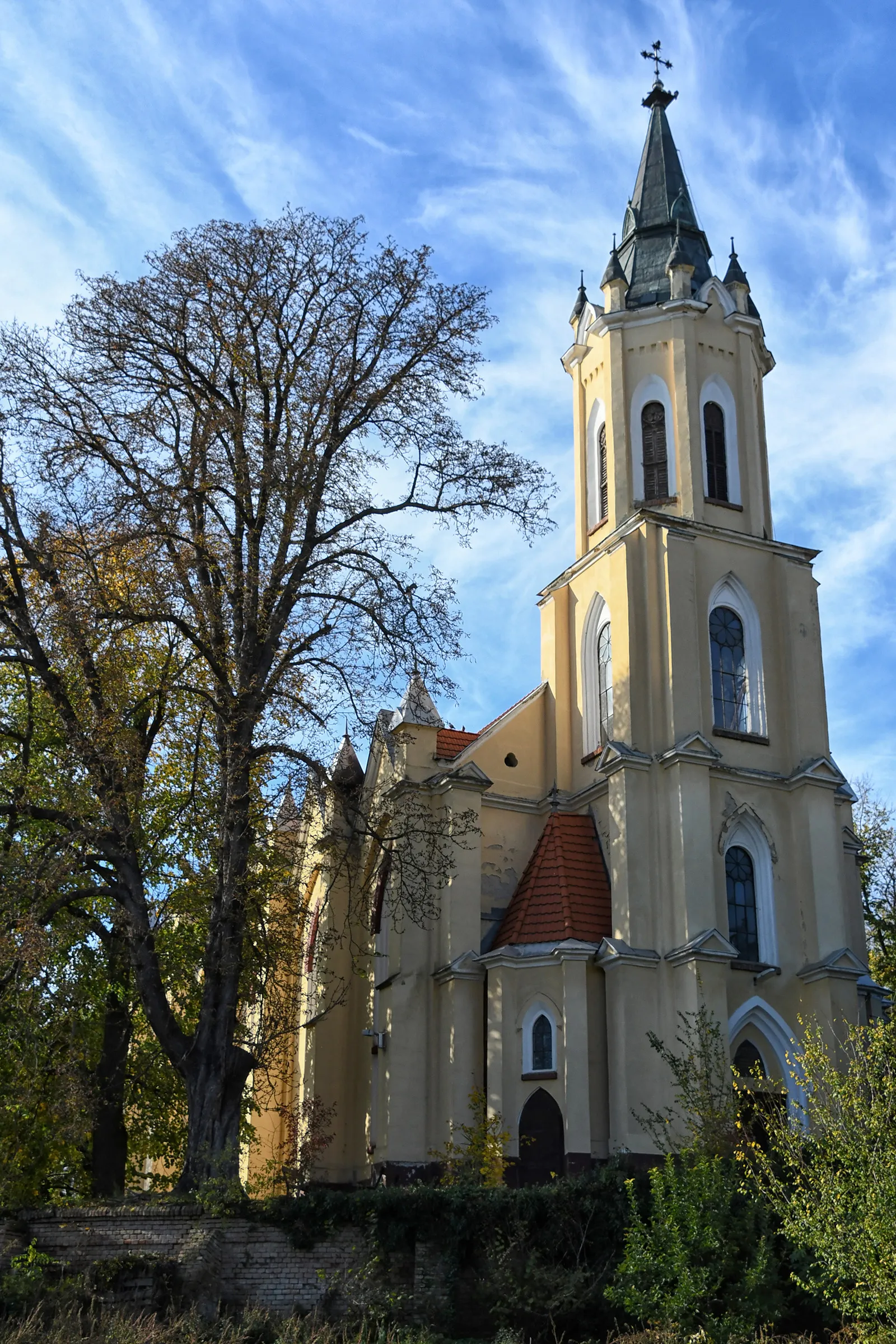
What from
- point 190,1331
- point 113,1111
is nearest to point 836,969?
point 113,1111

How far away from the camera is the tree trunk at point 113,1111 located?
73.0 feet

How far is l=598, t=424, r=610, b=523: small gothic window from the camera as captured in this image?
28.8 m

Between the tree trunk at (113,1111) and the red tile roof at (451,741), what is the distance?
A: 804 centimetres

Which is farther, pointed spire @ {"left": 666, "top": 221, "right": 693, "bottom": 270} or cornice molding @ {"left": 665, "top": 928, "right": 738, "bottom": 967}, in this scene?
pointed spire @ {"left": 666, "top": 221, "right": 693, "bottom": 270}

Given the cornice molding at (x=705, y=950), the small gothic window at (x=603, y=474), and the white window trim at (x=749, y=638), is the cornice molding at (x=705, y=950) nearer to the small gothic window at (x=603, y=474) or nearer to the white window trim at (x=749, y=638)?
the white window trim at (x=749, y=638)

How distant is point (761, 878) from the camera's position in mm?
24984

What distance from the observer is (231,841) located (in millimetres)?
18938

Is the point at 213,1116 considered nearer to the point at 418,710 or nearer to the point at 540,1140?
the point at 540,1140

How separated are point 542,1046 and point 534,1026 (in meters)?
0.37

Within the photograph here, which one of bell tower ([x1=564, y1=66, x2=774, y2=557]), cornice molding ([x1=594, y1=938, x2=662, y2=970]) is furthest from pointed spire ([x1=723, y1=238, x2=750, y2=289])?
cornice molding ([x1=594, y1=938, x2=662, y2=970])

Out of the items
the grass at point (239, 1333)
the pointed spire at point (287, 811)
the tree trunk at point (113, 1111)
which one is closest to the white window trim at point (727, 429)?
the pointed spire at point (287, 811)

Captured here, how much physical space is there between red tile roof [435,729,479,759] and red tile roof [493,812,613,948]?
3119mm

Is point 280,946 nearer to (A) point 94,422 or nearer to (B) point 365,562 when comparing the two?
(B) point 365,562

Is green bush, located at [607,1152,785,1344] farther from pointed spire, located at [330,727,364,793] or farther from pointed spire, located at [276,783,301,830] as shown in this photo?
pointed spire, located at [330,727,364,793]
